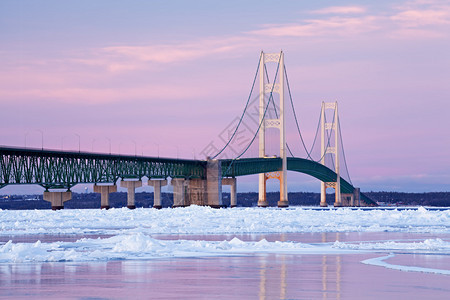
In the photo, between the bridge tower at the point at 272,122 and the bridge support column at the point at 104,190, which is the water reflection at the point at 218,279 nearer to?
the bridge support column at the point at 104,190

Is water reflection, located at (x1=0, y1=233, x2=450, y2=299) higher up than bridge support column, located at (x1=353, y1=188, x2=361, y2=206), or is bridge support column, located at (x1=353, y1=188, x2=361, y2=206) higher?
bridge support column, located at (x1=353, y1=188, x2=361, y2=206)

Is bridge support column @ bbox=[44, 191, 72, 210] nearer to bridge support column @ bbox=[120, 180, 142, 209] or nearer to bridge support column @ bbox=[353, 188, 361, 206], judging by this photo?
bridge support column @ bbox=[120, 180, 142, 209]

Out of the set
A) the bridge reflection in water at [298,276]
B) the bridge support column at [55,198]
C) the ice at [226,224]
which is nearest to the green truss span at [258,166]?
the bridge support column at [55,198]

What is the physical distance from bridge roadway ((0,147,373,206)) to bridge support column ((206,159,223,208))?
0.28 metres

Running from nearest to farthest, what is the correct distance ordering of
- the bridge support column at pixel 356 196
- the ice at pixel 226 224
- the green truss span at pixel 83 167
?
the ice at pixel 226 224, the green truss span at pixel 83 167, the bridge support column at pixel 356 196

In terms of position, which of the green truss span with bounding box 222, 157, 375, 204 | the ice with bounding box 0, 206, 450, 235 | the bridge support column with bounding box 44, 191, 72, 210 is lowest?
the ice with bounding box 0, 206, 450, 235

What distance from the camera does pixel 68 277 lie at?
12.9 metres

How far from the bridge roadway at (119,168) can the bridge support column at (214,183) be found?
0.93 feet

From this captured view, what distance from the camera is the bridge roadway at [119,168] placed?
77975mm

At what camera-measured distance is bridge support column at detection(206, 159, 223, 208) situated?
344 ft

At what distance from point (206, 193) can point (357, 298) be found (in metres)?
96.8

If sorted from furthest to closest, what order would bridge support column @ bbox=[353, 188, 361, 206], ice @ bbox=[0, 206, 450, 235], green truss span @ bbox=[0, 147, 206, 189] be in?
bridge support column @ bbox=[353, 188, 361, 206], green truss span @ bbox=[0, 147, 206, 189], ice @ bbox=[0, 206, 450, 235]

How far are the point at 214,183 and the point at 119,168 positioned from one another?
1440 cm

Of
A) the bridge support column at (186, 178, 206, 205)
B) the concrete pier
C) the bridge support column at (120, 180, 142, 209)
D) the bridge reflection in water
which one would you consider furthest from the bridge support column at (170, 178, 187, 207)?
the bridge reflection in water
